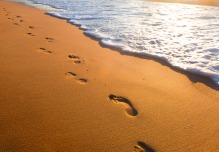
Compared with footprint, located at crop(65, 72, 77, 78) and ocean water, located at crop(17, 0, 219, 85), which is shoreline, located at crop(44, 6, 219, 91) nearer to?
ocean water, located at crop(17, 0, 219, 85)

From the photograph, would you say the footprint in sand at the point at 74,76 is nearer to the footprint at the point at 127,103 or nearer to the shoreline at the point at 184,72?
the footprint at the point at 127,103

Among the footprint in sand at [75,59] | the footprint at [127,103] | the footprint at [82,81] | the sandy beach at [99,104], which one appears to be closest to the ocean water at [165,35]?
the sandy beach at [99,104]

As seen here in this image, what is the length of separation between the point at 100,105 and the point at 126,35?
321 centimetres

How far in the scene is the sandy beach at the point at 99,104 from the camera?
6.91 feet

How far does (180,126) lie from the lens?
239cm

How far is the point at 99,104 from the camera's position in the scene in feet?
8.70

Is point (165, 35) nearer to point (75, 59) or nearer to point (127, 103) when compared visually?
point (75, 59)

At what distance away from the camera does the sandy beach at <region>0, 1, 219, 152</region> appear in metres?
2.11

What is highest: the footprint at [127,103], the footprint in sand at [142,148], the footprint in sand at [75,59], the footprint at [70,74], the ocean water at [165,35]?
the ocean water at [165,35]

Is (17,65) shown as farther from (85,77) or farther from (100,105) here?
(100,105)

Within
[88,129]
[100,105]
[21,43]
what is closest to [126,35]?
[21,43]

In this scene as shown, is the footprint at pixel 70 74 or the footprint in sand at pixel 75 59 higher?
the footprint in sand at pixel 75 59

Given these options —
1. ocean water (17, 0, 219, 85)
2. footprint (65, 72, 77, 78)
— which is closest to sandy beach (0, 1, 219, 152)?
footprint (65, 72, 77, 78)

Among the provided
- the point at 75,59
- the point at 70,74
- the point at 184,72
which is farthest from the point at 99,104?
the point at 184,72
